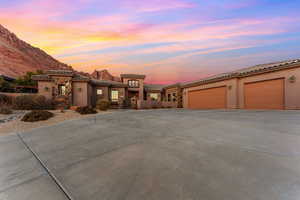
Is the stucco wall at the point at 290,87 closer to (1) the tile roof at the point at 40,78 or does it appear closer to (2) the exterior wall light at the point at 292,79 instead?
(2) the exterior wall light at the point at 292,79

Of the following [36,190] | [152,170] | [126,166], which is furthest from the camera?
[126,166]

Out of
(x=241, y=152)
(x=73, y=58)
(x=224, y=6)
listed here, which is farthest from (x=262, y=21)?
(x=73, y=58)

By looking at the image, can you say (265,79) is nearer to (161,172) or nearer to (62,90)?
(161,172)

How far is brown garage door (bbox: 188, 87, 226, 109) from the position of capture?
11.1 meters

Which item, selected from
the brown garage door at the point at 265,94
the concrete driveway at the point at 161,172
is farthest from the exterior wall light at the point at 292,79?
the concrete driveway at the point at 161,172

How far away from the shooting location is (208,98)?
1237 centimetres

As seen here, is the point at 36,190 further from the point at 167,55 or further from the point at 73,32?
the point at 167,55

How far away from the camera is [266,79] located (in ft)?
27.7

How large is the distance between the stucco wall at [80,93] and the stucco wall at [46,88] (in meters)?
2.10

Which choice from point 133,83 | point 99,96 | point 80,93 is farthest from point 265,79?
point 80,93

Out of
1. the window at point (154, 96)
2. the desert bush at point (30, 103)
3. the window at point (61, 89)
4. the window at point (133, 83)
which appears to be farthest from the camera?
the window at point (154, 96)

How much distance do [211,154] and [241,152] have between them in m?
0.54

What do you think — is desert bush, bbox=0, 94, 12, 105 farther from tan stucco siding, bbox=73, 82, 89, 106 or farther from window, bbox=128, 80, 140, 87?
window, bbox=128, 80, 140, 87

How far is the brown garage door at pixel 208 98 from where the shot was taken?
11.1 m
